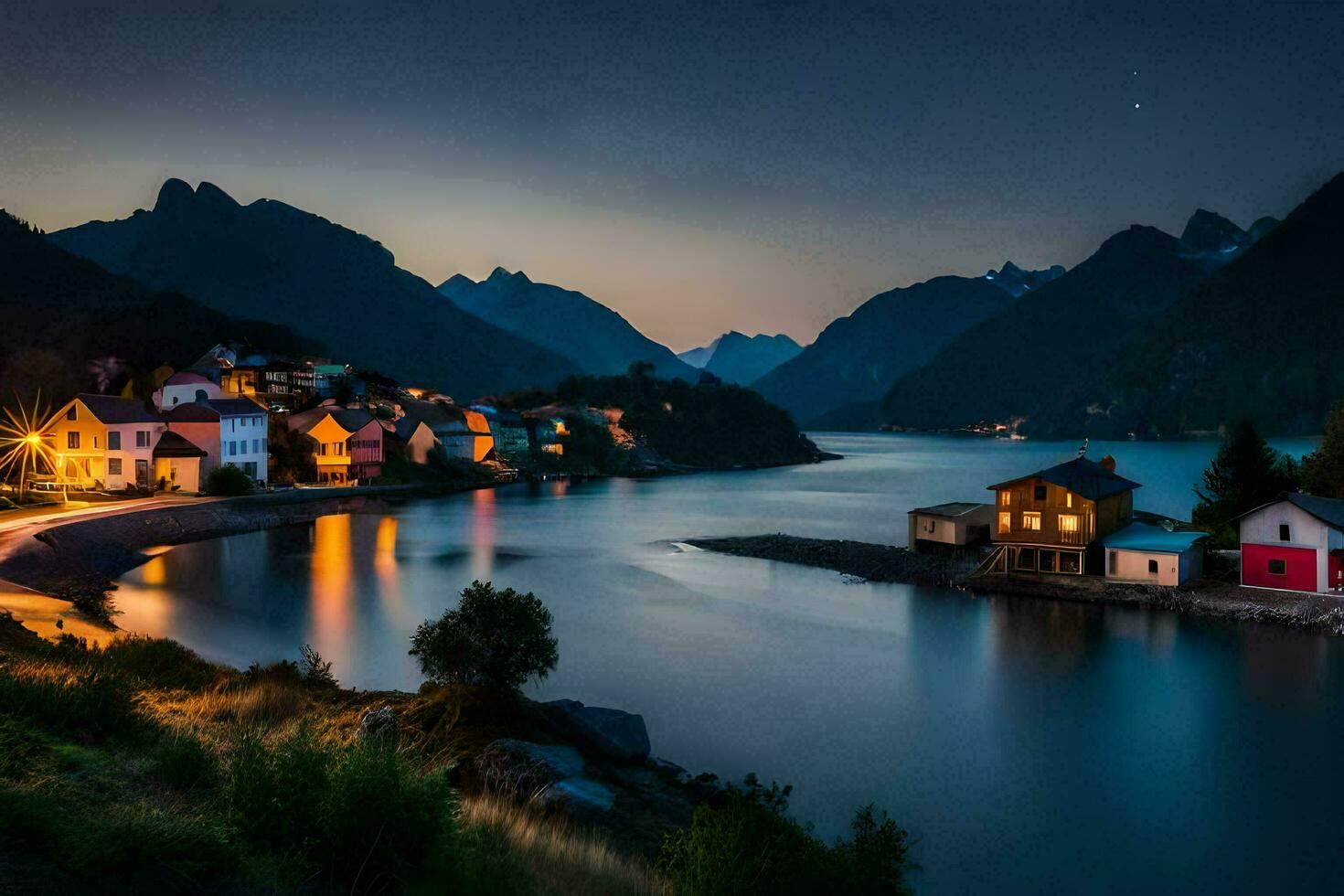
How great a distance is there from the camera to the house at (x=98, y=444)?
4294 cm

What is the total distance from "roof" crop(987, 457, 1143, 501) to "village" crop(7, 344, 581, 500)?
40878mm

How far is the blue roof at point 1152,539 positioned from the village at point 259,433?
42.7 m

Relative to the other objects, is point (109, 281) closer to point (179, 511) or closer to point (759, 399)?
point (179, 511)

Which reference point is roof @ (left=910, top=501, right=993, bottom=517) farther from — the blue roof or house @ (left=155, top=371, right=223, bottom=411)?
house @ (left=155, top=371, right=223, bottom=411)

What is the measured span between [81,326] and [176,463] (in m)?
42.5

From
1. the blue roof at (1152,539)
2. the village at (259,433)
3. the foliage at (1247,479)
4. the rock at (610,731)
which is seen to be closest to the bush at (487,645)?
the rock at (610,731)

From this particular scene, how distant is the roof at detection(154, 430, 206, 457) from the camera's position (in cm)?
4513

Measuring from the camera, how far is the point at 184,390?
5791cm

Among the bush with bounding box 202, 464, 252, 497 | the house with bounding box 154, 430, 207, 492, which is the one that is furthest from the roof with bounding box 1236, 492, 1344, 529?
the house with bounding box 154, 430, 207, 492

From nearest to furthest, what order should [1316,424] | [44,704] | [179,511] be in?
1. [44,704]
2. [179,511]
3. [1316,424]

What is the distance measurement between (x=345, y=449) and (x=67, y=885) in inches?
2333

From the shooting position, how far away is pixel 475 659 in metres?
12.9

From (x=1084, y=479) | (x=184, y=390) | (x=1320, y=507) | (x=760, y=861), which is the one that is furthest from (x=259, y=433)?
(x=760, y=861)

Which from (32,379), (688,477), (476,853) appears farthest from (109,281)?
(476,853)
